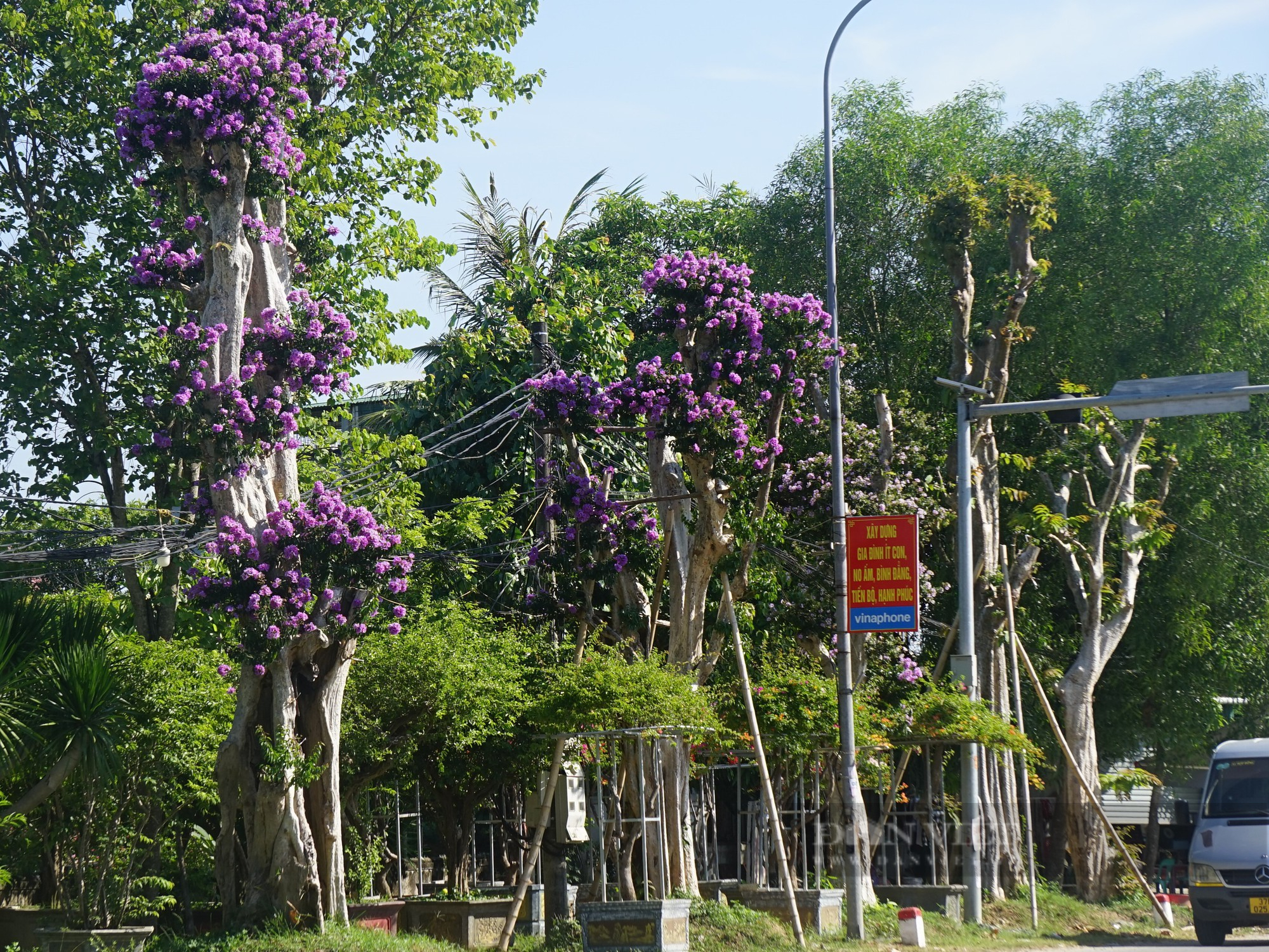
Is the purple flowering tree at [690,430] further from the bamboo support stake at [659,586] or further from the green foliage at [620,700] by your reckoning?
the green foliage at [620,700]

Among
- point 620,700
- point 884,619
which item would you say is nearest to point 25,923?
point 620,700

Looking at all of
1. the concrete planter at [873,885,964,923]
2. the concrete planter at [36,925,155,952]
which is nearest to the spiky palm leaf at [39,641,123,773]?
the concrete planter at [36,925,155,952]

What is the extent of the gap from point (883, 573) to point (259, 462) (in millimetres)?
8177

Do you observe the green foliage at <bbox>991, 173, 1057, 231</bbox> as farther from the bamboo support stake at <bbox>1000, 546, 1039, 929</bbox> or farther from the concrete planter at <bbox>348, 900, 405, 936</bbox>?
the concrete planter at <bbox>348, 900, 405, 936</bbox>

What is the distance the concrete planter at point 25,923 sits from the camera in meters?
19.4

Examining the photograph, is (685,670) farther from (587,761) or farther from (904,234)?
(904,234)

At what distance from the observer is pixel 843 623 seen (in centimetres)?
1981

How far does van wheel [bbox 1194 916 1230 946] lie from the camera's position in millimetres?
19250

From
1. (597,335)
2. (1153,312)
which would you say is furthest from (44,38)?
(1153,312)

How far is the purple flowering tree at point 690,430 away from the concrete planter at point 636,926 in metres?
2.01

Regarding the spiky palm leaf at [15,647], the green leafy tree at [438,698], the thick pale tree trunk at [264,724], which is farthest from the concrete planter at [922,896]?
the spiky palm leaf at [15,647]

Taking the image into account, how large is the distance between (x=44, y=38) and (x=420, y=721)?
11.5 metres

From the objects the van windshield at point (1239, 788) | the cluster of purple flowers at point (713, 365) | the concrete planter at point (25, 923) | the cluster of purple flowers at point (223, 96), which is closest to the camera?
the cluster of purple flowers at point (223, 96)

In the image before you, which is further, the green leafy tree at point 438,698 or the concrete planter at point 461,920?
the concrete planter at point 461,920
